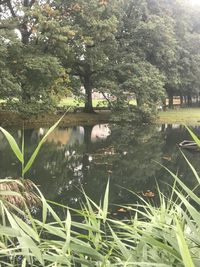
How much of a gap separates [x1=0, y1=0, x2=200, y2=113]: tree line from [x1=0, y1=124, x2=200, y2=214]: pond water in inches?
128

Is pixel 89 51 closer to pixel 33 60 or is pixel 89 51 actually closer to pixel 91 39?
pixel 91 39

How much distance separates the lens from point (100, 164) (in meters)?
15.7

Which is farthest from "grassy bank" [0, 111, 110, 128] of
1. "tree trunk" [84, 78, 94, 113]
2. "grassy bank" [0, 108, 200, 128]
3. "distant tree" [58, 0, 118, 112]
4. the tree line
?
"distant tree" [58, 0, 118, 112]

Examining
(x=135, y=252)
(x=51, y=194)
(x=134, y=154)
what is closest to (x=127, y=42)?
(x=134, y=154)

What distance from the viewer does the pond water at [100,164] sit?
1162cm

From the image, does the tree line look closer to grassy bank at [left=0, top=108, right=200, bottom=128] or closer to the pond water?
grassy bank at [left=0, top=108, right=200, bottom=128]

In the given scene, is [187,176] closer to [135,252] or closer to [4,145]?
[4,145]

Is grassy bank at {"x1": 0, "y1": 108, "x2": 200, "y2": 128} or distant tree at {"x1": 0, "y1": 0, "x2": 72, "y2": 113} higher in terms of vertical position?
distant tree at {"x1": 0, "y1": 0, "x2": 72, "y2": 113}

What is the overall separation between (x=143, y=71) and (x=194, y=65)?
12419mm

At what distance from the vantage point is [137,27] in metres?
34.0

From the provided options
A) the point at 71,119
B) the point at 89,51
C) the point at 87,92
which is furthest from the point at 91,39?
the point at 87,92

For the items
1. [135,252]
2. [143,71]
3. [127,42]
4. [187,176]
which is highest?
[127,42]

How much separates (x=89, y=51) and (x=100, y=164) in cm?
1749

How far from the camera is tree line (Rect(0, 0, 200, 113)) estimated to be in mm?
25531
